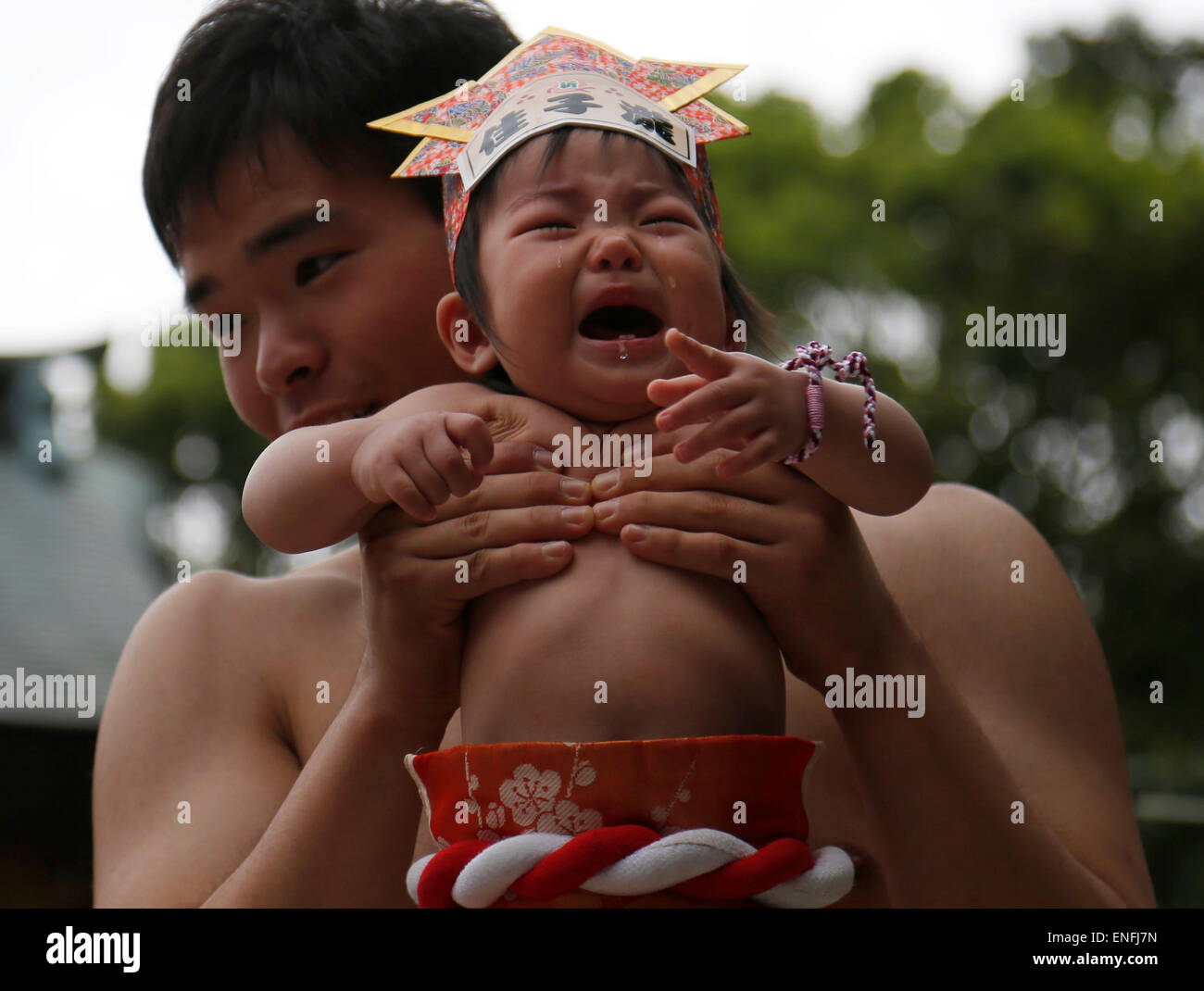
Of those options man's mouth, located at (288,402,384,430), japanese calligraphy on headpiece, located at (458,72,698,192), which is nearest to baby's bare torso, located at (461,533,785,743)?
japanese calligraphy on headpiece, located at (458,72,698,192)

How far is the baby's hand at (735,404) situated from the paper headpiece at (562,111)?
1.86 ft

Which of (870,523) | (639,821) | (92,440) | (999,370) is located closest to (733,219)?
(999,370)

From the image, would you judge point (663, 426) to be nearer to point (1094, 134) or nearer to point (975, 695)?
point (975, 695)

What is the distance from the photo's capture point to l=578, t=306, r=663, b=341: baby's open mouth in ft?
6.71

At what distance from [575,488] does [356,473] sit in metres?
0.34

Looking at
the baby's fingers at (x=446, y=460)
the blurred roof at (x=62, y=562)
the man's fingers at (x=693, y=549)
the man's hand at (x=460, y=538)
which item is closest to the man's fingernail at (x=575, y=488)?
the man's hand at (x=460, y=538)

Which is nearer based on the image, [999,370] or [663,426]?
[663,426]

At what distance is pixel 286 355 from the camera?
255cm

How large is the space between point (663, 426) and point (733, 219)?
1317 cm

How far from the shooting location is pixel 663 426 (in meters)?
1.67

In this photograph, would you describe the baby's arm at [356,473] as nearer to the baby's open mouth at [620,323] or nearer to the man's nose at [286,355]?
the baby's open mouth at [620,323]

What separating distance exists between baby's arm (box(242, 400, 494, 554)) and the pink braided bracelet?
0.44 meters

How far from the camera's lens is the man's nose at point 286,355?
101 inches

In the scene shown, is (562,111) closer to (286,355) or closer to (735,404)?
(735,404)
